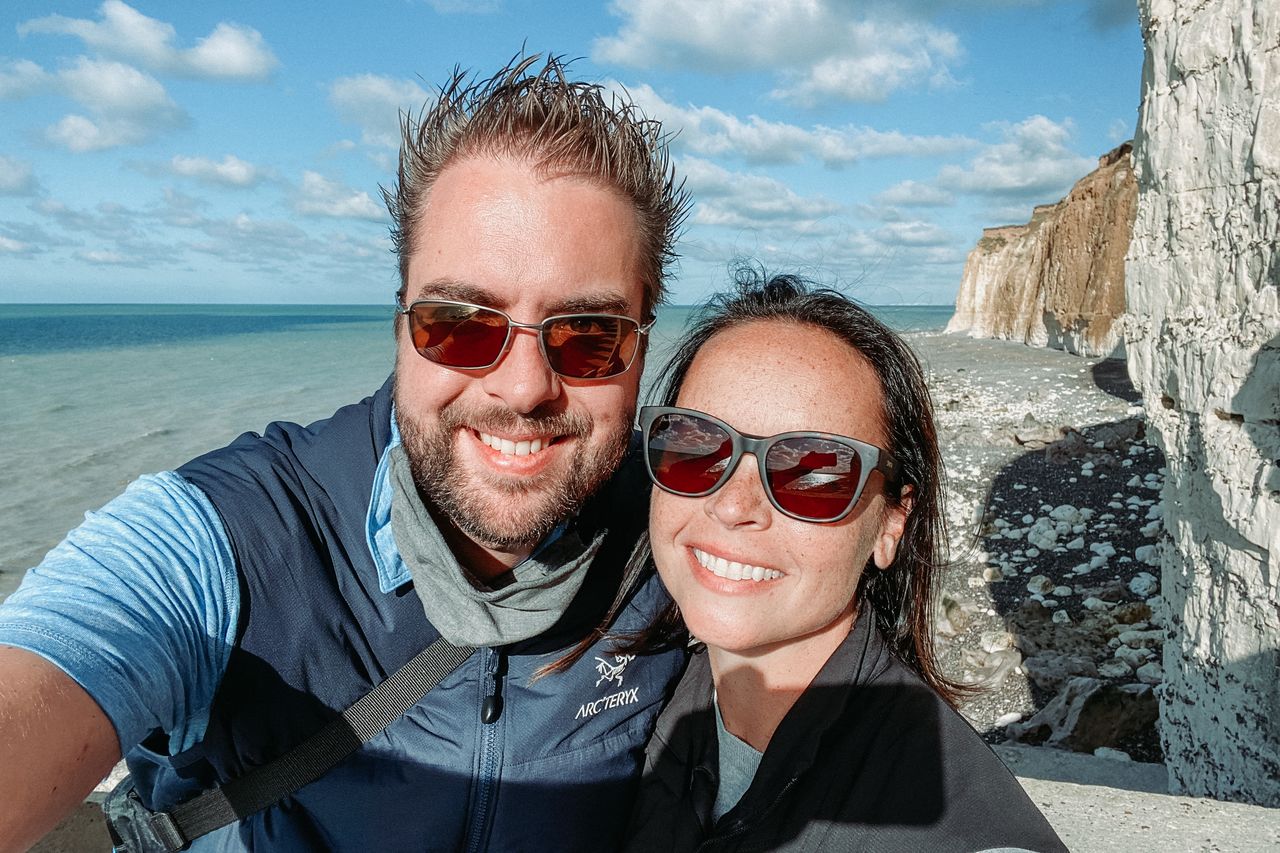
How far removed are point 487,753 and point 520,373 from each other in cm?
94

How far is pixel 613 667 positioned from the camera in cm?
209

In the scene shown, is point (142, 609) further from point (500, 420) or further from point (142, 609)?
point (500, 420)

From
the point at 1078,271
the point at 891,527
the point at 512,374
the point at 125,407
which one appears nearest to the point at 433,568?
the point at 512,374

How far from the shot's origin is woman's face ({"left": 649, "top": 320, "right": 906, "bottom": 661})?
1.84 meters

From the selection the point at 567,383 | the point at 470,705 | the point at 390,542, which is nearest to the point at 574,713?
the point at 470,705

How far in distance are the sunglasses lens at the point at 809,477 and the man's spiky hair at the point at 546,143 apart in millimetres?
761

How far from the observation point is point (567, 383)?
2.09 metres

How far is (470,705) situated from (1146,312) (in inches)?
173

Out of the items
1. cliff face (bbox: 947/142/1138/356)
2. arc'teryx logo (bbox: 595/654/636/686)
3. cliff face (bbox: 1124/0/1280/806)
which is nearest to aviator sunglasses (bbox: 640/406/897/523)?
arc'teryx logo (bbox: 595/654/636/686)

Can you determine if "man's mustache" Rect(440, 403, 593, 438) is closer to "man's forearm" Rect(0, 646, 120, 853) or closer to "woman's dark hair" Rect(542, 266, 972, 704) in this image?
"woman's dark hair" Rect(542, 266, 972, 704)

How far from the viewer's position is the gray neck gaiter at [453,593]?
1.79 metres

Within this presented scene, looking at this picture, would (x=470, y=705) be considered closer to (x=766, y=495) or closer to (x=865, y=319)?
(x=766, y=495)

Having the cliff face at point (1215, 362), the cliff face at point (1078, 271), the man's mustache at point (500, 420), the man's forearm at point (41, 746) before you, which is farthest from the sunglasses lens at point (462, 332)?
the cliff face at point (1078, 271)

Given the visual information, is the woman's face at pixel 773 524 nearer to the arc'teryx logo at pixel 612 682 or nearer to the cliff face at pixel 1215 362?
the arc'teryx logo at pixel 612 682
